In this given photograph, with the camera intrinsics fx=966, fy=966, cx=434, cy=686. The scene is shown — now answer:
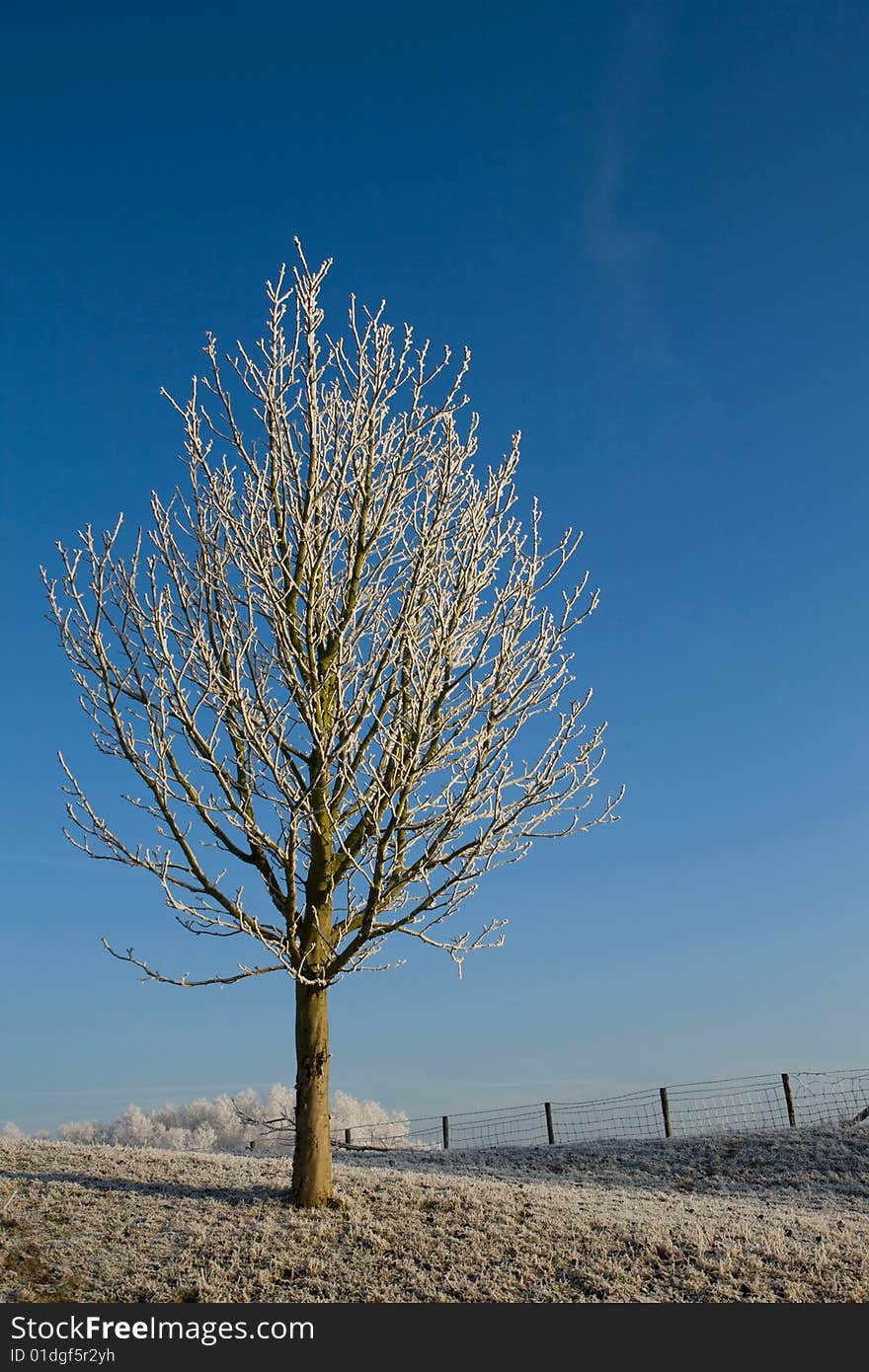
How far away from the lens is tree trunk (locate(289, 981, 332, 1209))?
1132cm

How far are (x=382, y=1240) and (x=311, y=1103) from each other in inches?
72.5

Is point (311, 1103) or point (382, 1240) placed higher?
point (311, 1103)

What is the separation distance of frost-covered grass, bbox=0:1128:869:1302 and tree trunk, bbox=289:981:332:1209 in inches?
12.3

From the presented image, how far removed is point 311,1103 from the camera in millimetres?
11469

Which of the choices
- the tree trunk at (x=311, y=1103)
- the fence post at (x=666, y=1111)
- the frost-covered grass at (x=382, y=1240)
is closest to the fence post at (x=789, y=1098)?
the fence post at (x=666, y=1111)

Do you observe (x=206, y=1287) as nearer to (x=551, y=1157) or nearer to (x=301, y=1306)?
(x=301, y=1306)

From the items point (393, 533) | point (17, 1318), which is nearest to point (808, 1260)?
point (17, 1318)

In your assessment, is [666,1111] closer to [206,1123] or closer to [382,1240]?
[382,1240]

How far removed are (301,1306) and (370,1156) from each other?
13.6m

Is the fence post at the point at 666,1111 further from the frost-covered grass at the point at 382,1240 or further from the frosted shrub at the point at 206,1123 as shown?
the frosted shrub at the point at 206,1123

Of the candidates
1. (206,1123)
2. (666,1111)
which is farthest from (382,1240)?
(206,1123)

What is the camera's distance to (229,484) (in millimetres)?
12930

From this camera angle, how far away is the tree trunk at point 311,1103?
37.1 ft

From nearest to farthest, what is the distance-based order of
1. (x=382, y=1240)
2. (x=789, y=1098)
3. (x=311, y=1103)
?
(x=382, y=1240) → (x=311, y=1103) → (x=789, y=1098)
